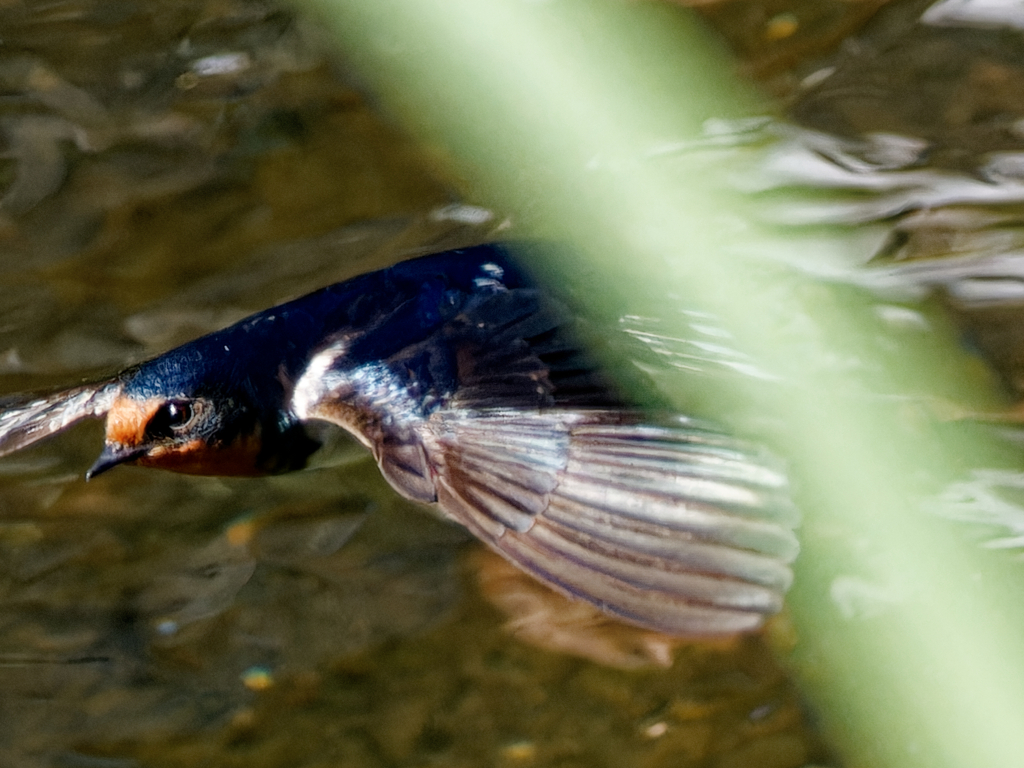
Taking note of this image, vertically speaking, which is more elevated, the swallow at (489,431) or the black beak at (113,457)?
the swallow at (489,431)

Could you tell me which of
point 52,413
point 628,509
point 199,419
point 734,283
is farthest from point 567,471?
point 52,413

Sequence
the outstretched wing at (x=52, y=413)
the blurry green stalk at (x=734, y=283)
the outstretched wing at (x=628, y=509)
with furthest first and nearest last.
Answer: the outstretched wing at (x=52, y=413) < the blurry green stalk at (x=734, y=283) < the outstretched wing at (x=628, y=509)

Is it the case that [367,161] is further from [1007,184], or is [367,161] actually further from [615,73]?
[1007,184]

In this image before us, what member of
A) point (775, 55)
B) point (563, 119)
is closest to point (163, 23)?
point (563, 119)

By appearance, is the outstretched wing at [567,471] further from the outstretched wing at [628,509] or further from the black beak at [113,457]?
the black beak at [113,457]

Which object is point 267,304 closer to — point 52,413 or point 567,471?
point 52,413

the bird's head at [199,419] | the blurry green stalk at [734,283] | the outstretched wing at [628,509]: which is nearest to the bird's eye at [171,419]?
the bird's head at [199,419]

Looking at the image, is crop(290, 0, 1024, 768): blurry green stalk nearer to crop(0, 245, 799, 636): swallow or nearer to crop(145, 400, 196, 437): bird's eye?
crop(0, 245, 799, 636): swallow
